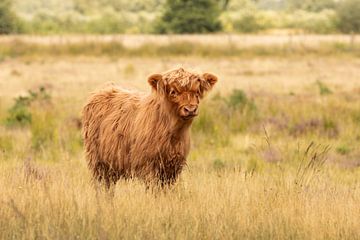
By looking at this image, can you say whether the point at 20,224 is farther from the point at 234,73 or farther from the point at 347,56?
the point at 347,56

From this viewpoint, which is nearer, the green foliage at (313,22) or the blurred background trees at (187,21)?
the blurred background trees at (187,21)

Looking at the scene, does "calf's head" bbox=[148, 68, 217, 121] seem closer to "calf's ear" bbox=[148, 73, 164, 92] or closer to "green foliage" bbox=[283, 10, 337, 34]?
"calf's ear" bbox=[148, 73, 164, 92]

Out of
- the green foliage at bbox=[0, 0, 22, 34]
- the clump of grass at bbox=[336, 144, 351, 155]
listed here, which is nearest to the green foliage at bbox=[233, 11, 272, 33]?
the green foliage at bbox=[0, 0, 22, 34]

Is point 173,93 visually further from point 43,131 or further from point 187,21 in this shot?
point 187,21

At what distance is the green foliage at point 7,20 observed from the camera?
179 ft

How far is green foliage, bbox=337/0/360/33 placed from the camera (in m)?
58.0

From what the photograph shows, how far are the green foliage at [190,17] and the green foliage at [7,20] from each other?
31.0 feet

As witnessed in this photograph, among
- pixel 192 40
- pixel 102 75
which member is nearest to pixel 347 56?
pixel 192 40

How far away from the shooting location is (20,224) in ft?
21.9

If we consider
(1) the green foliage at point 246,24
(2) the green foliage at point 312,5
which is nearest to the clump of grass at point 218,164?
(1) the green foliage at point 246,24

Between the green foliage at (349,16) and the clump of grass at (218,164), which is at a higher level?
the clump of grass at (218,164)

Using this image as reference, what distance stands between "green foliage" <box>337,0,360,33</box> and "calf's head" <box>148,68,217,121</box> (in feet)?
168

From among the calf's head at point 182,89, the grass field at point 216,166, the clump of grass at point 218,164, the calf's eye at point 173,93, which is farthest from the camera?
the clump of grass at point 218,164

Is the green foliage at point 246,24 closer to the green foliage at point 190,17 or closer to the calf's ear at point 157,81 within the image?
the green foliage at point 190,17
